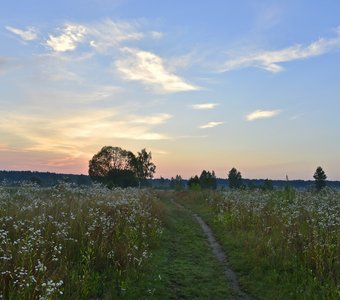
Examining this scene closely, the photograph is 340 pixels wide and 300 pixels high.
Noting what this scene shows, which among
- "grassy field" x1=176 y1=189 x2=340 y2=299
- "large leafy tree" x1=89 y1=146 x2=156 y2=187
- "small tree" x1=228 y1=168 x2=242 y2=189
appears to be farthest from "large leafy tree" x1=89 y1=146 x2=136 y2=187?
"grassy field" x1=176 y1=189 x2=340 y2=299

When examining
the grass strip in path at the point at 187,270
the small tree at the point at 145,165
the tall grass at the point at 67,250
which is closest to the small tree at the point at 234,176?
the small tree at the point at 145,165

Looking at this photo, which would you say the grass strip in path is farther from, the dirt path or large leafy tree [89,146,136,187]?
large leafy tree [89,146,136,187]

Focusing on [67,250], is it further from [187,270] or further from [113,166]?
[113,166]

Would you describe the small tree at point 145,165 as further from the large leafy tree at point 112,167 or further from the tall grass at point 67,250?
the tall grass at point 67,250

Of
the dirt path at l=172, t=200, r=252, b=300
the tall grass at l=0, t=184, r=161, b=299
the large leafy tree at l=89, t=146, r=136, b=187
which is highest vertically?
the large leafy tree at l=89, t=146, r=136, b=187

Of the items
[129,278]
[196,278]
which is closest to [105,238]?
[129,278]

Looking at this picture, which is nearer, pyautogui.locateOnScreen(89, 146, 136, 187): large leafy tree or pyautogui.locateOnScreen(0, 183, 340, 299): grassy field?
pyautogui.locateOnScreen(0, 183, 340, 299): grassy field

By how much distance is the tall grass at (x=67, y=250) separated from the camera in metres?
7.27

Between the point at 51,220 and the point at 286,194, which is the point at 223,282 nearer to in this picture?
the point at 51,220

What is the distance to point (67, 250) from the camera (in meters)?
10.0

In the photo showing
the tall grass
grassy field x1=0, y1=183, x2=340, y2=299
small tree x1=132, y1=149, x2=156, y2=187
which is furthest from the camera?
small tree x1=132, y1=149, x2=156, y2=187

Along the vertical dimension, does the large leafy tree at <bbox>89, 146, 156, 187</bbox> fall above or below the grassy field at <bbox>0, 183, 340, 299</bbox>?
above

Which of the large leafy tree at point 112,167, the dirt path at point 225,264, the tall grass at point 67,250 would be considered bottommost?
the dirt path at point 225,264

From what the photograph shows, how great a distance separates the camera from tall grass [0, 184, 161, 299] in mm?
7270
